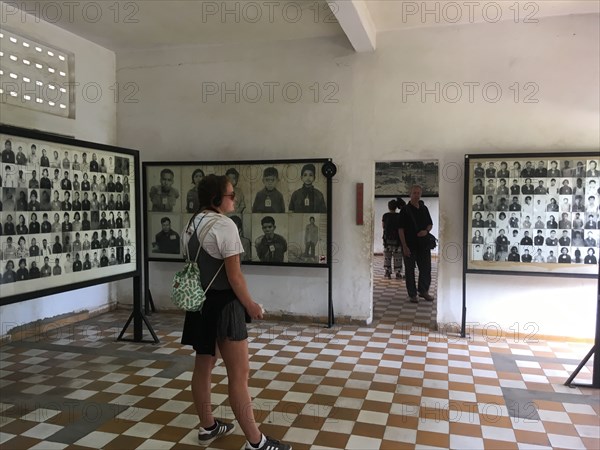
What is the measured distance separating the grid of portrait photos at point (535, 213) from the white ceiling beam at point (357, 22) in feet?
6.28

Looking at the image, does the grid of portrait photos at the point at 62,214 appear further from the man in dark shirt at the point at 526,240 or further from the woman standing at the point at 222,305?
the man in dark shirt at the point at 526,240

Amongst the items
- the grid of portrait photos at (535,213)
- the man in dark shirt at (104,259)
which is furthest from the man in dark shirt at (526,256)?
the man in dark shirt at (104,259)

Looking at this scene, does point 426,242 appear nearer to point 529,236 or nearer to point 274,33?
point 529,236

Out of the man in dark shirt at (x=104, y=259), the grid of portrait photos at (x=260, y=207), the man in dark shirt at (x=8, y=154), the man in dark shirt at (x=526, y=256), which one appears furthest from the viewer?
the grid of portrait photos at (x=260, y=207)

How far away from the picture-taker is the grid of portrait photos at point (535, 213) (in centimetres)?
548

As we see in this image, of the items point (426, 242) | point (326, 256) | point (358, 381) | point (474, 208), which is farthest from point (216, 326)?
point (426, 242)

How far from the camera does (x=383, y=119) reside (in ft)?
20.4

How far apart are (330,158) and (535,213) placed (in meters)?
2.55

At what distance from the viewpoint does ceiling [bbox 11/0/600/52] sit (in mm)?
5422

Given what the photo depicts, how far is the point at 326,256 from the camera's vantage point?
6203 mm

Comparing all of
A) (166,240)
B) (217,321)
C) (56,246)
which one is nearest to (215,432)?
(217,321)

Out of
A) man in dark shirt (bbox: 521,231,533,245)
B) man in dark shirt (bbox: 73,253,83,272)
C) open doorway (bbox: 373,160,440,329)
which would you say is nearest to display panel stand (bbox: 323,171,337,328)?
open doorway (bbox: 373,160,440,329)

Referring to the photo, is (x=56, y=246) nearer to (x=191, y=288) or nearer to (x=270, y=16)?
(x=191, y=288)

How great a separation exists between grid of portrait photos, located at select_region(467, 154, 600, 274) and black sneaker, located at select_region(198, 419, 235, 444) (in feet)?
12.1
